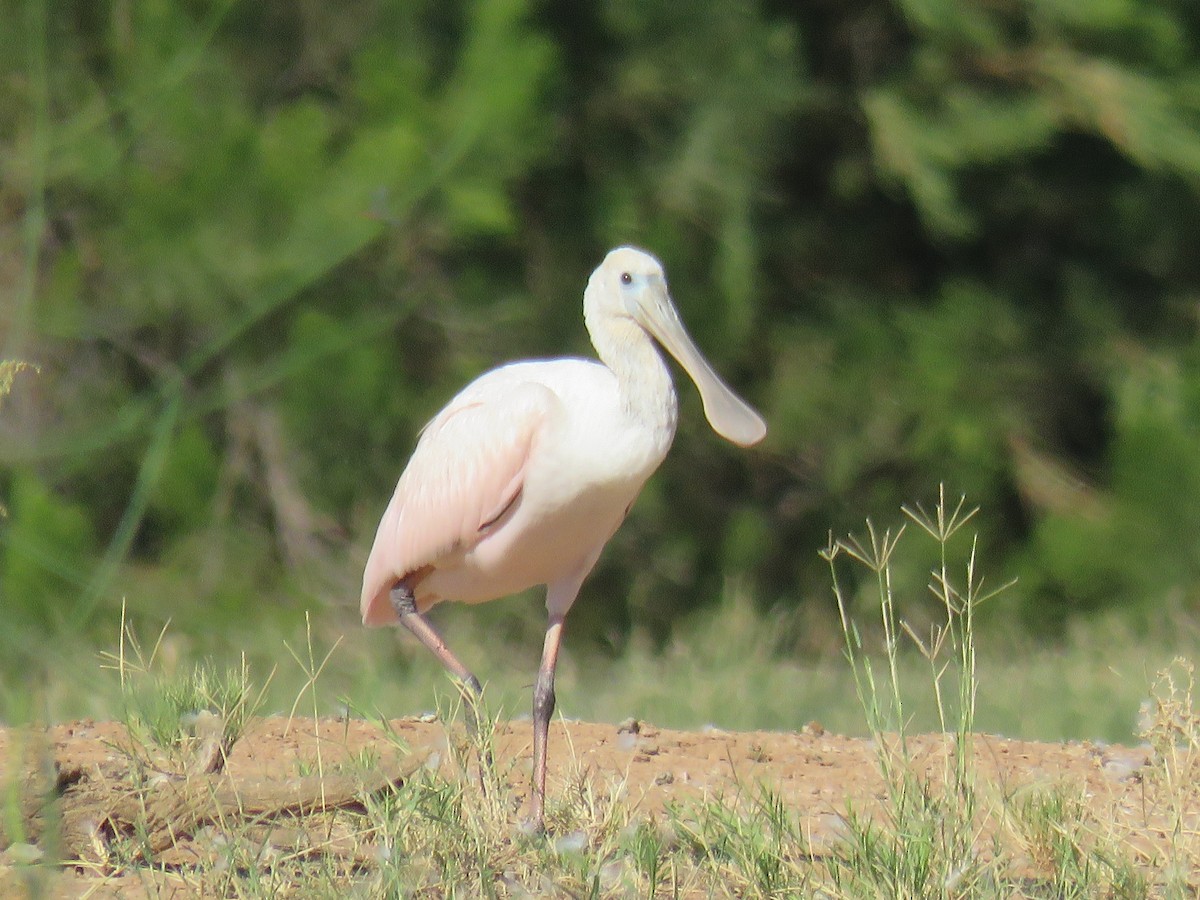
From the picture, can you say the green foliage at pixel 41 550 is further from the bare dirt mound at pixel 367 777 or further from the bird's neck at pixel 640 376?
the bird's neck at pixel 640 376

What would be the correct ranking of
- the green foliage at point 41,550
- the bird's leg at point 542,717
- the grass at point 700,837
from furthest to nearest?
1. the green foliage at point 41,550
2. the bird's leg at point 542,717
3. the grass at point 700,837

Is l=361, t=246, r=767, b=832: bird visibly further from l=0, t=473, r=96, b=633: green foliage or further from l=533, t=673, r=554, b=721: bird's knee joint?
l=0, t=473, r=96, b=633: green foliage

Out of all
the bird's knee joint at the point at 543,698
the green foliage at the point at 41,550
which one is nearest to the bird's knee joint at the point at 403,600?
the bird's knee joint at the point at 543,698

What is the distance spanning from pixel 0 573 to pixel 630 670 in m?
2.42

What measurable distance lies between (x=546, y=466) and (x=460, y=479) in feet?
1.02

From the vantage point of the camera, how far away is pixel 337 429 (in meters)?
7.24

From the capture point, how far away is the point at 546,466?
3908 millimetres

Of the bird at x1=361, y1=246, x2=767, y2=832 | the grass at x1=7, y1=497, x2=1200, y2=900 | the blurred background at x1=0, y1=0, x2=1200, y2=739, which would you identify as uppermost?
the blurred background at x1=0, y1=0, x2=1200, y2=739

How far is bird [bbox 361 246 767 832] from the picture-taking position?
3.83 meters

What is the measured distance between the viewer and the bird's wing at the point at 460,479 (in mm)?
3998

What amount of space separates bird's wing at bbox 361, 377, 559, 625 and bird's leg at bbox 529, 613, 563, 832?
291 mm

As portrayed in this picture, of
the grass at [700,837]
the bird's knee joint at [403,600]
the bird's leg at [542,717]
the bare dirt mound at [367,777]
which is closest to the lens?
the grass at [700,837]

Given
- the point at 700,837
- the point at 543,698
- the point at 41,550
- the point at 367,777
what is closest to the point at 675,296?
the point at 41,550

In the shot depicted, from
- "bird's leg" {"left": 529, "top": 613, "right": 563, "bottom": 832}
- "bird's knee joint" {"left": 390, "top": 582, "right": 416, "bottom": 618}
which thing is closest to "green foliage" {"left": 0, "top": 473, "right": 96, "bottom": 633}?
"bird's knee joint" {"left": 390, "top": 582, "right": 416, "bottom": 618}
